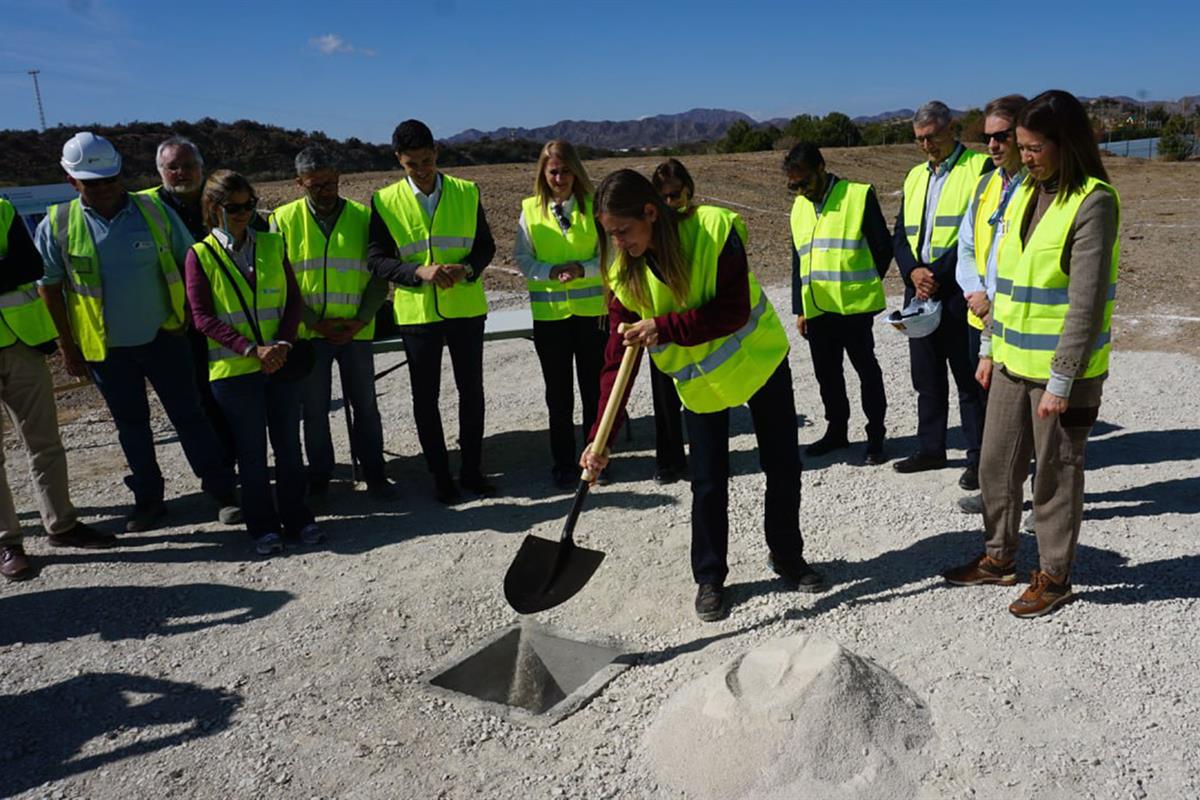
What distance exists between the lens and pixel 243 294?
4.82 meters

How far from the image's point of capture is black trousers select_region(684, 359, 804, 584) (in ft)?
12.9

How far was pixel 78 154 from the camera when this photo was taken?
4.95 meters

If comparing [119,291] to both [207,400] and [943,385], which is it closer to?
[207,400]

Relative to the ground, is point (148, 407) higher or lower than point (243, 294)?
lower

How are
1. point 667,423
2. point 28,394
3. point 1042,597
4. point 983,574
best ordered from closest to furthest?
point 1042,597 < point 983,574 < point 28,394 < point 667,423

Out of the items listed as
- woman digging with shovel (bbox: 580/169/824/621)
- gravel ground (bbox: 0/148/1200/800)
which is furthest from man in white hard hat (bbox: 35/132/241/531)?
woman digging with shovel (bbox: 580/169/824/621)

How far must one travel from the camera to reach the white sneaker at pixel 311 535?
515 cm

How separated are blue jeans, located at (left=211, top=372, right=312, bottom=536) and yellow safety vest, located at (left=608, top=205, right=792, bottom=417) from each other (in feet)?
7.01

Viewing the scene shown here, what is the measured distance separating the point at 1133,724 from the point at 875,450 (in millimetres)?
2722

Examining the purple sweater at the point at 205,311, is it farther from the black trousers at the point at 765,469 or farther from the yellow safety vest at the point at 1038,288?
the yellow safety vest at the point at 1038,288

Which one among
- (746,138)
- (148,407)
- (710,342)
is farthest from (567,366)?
(746,138)

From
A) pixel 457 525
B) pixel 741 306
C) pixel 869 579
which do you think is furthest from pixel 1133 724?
pixel 457 525

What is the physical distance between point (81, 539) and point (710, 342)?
3711mm

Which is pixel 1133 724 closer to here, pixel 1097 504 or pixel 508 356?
pixel 1097 504
